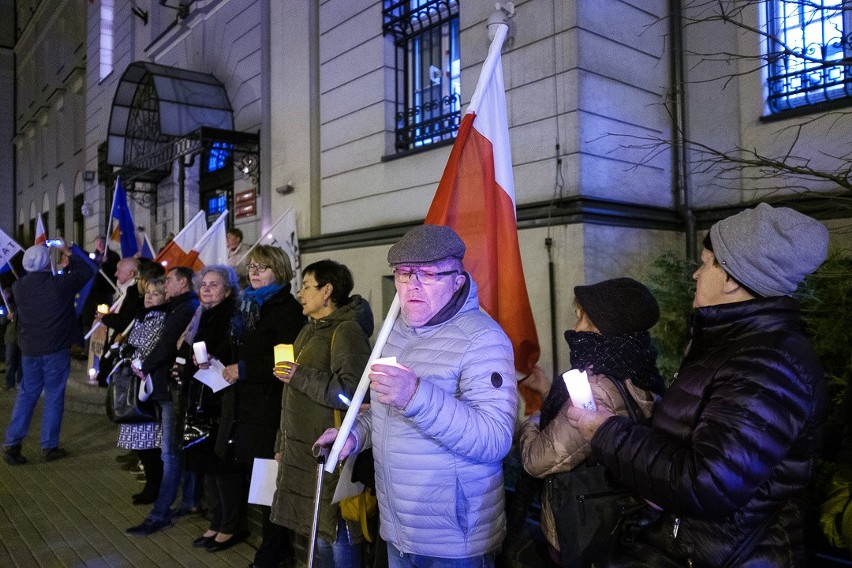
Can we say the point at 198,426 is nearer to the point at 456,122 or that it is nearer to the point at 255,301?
the point at 255,301

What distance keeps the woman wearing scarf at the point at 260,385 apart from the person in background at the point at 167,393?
0.99m

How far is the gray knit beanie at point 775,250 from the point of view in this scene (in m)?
1.73

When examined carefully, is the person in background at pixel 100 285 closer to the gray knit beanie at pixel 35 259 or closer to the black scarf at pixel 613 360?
the gray knit beanie at pixel 35 259

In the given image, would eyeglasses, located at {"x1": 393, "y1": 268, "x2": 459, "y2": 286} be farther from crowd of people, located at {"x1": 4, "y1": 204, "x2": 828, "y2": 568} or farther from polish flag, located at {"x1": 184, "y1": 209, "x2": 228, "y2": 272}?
polish flag, located at {"x1": 184, "y1": 209, "x2": 228, "y2": 272}

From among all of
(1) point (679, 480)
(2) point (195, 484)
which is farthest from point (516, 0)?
(1) point (679, 480)

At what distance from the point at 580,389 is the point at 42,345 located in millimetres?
6748

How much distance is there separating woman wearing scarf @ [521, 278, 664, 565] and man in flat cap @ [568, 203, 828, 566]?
0.27 metres

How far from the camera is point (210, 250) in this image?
24.1 ft

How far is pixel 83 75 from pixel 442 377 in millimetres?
20473

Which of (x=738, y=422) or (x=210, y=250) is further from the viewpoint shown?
(x=210, y=250)

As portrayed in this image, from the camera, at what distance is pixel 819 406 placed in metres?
1.71

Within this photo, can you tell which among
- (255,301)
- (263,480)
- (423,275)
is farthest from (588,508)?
(255,301)

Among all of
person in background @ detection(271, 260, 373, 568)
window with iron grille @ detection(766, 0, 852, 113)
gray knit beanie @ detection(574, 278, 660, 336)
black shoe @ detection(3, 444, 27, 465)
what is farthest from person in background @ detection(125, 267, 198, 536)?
window with iron grille @ detection(766, 0, 852, 113)

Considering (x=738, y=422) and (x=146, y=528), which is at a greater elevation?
(x=738, y=422)
